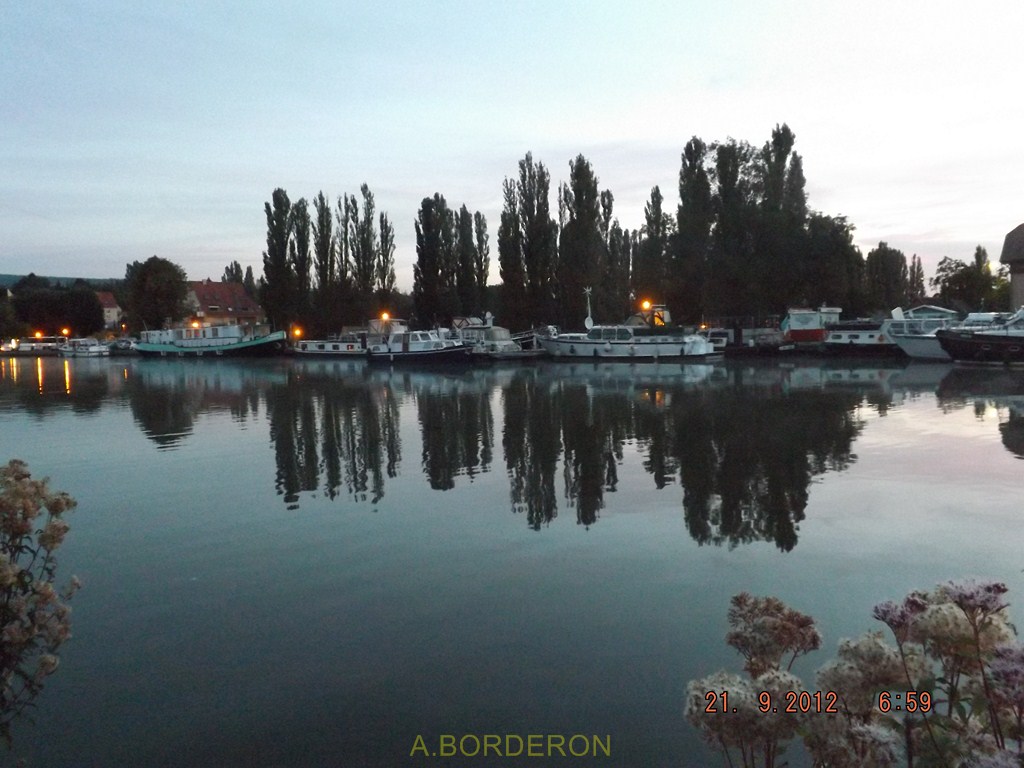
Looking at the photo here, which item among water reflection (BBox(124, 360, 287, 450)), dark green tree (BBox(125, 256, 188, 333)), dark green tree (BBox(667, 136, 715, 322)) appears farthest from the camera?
dark green tree (BBox(125, 256, 188, 333))

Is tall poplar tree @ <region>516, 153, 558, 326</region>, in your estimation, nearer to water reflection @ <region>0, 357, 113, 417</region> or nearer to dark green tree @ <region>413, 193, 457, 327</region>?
dark green tree @ <region>413, 193, 457, 327</region>

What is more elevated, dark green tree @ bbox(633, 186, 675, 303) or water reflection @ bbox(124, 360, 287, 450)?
dark green tree @ bbox(633, 186, 675, 303)

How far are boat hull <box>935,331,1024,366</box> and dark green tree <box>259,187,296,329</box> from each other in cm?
4083

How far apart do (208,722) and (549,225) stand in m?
46.1

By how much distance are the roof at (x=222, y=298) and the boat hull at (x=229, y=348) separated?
2293 cm

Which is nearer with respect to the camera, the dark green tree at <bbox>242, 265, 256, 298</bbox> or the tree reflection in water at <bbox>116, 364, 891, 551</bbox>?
the tree reflection in water at <bbox>116, 364, 891, 551</bbox>

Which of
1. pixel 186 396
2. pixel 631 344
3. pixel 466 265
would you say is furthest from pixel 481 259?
pixel 186 396

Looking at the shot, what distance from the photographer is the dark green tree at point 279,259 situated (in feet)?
191

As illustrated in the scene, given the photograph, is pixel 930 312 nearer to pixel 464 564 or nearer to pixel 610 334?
pixel 610 334

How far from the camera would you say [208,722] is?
182 inches

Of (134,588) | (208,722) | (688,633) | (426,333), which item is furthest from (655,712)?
(426,333)

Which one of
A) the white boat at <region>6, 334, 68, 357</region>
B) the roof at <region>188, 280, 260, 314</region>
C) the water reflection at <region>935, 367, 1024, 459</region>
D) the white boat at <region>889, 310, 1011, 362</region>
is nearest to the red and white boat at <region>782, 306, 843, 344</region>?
the white boat at <region>889, 310, 1011, 362</region>

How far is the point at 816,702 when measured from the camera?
8.44ft

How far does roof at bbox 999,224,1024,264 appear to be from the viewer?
42.2 meters
